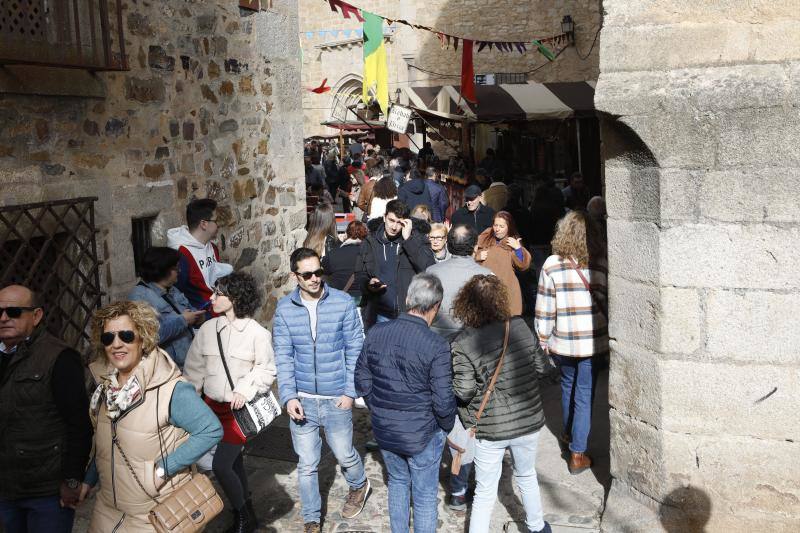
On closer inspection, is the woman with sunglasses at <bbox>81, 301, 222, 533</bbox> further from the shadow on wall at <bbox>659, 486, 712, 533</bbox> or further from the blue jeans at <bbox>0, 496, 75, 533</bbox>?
the shadow on wall at <bbox>659, 486, 712, 533</bbox>

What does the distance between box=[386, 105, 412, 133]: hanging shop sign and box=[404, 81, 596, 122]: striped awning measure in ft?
1.53

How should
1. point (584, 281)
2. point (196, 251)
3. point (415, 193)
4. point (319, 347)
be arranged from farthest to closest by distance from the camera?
point (415, 193) < point (196, 251) < point (584, 281) < point (319, 347)

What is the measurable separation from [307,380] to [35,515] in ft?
5.14

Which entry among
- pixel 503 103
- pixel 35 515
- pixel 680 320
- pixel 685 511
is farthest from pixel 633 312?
pixel 503 103

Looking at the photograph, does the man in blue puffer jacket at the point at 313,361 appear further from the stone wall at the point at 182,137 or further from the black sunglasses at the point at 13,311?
the stone wall at the point at 182,137

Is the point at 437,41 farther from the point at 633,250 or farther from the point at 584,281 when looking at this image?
the point at 633,250

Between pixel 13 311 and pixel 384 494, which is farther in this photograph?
pixel 384 494

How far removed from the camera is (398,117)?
14094 millimetres

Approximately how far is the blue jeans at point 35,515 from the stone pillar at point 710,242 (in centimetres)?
286

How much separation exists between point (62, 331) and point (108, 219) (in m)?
0.88

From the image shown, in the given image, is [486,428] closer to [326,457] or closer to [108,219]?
[326,457]

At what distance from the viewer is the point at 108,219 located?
5879 millimetres

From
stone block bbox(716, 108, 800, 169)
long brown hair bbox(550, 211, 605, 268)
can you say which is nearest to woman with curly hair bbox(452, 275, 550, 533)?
long brown hair bbox(550, 211, 605, 268)

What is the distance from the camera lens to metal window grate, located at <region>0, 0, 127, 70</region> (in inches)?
192
